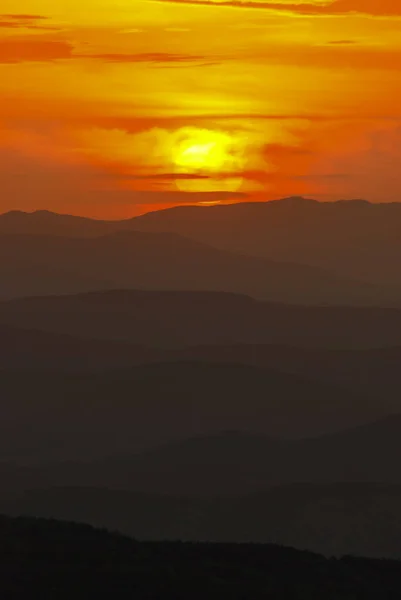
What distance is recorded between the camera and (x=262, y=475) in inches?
6078

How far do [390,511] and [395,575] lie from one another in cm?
7328

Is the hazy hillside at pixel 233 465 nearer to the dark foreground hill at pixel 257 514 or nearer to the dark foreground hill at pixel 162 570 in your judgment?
the dark foreground hill at pixel 257 514

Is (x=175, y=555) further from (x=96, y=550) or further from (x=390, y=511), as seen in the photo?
(x=390, y=511)

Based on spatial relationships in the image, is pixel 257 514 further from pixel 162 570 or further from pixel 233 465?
pixel 162 570

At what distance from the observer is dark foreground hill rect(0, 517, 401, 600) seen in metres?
34.4

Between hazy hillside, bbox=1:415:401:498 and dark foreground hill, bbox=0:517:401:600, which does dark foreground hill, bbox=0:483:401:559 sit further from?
dark foreground hill, bbox=0:517:401:600

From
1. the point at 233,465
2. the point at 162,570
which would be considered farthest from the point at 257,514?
the point at 162,570

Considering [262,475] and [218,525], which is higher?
[262,475]

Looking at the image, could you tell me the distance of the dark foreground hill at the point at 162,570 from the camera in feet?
113

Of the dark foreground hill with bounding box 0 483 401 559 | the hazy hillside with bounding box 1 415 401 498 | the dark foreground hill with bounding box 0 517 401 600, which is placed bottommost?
the dark foreground hill with bounding box 0 517 401 600

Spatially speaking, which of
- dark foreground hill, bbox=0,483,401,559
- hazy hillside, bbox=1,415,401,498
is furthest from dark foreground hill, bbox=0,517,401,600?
hazy hillside, bbox=1,415,401,498

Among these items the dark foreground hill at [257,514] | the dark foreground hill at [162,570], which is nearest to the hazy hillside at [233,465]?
the dark foreground hill at [257,514]

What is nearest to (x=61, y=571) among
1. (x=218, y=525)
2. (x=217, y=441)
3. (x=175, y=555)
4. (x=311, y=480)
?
(x=175, y=555)

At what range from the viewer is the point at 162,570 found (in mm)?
37031
